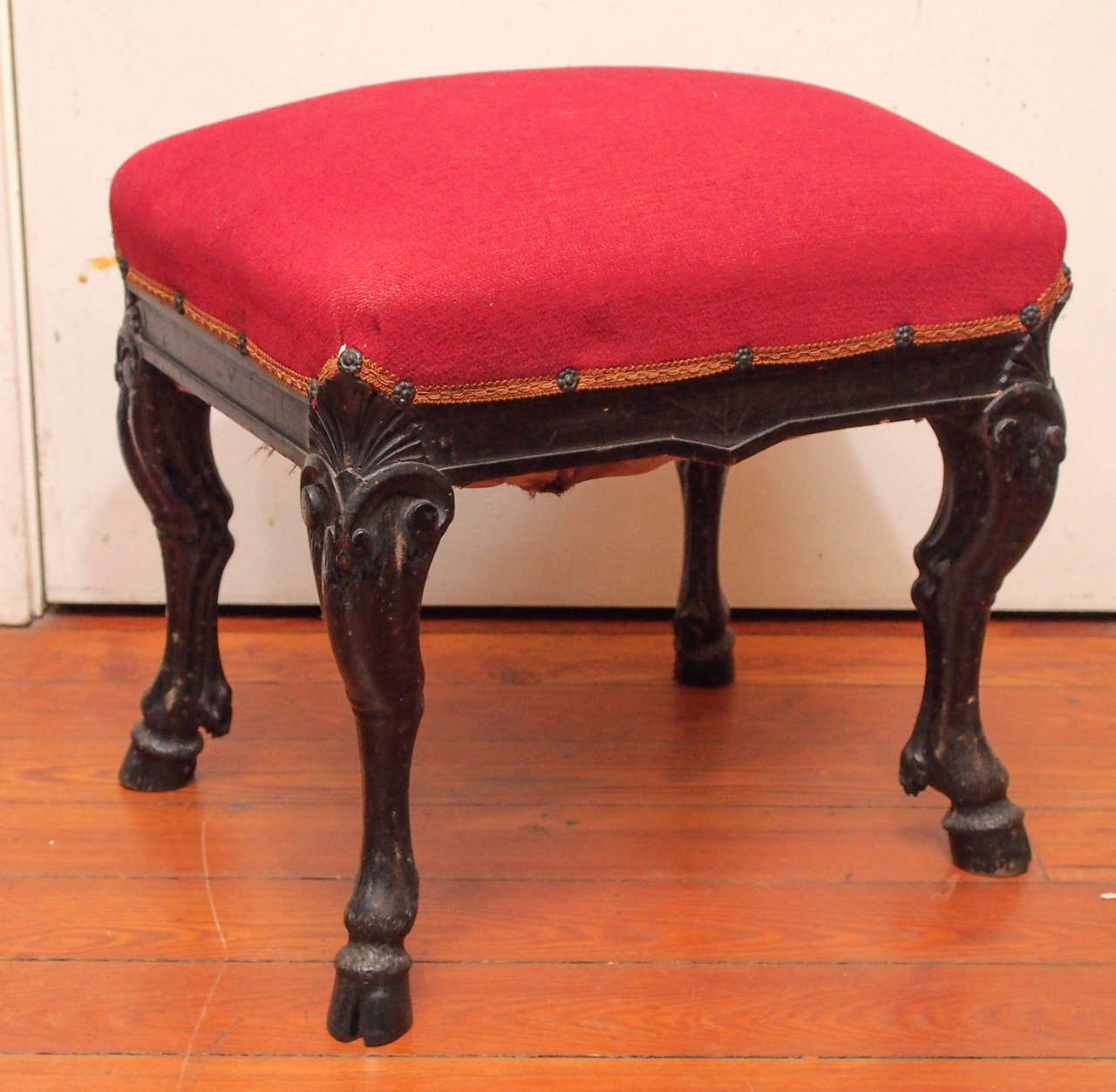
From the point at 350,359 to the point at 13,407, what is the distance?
0.96 m

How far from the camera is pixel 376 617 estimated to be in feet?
3.35

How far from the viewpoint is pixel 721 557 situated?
1.87 meters

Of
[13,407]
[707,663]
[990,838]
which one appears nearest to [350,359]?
[990,838]

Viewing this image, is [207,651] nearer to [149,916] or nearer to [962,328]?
[149,916]

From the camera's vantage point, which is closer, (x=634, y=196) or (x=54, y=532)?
(x=634, y=196)

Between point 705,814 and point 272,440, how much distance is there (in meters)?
0.54

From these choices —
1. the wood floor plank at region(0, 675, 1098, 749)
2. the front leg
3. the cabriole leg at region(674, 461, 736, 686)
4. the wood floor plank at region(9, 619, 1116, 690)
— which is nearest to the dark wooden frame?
the front leg

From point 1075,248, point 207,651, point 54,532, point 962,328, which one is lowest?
point 54,532

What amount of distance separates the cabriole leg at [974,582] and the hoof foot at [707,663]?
362 mm

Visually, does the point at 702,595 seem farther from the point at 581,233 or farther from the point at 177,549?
the point at 581,233

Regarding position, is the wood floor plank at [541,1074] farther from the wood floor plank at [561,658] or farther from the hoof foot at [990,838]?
the wood floor plank at [561,658]

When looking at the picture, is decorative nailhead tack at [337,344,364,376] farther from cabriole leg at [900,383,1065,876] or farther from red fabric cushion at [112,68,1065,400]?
cabriole leg at [900,383,1065,876]

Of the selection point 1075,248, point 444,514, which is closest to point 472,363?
point 444,514

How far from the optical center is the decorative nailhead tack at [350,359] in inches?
37.4
